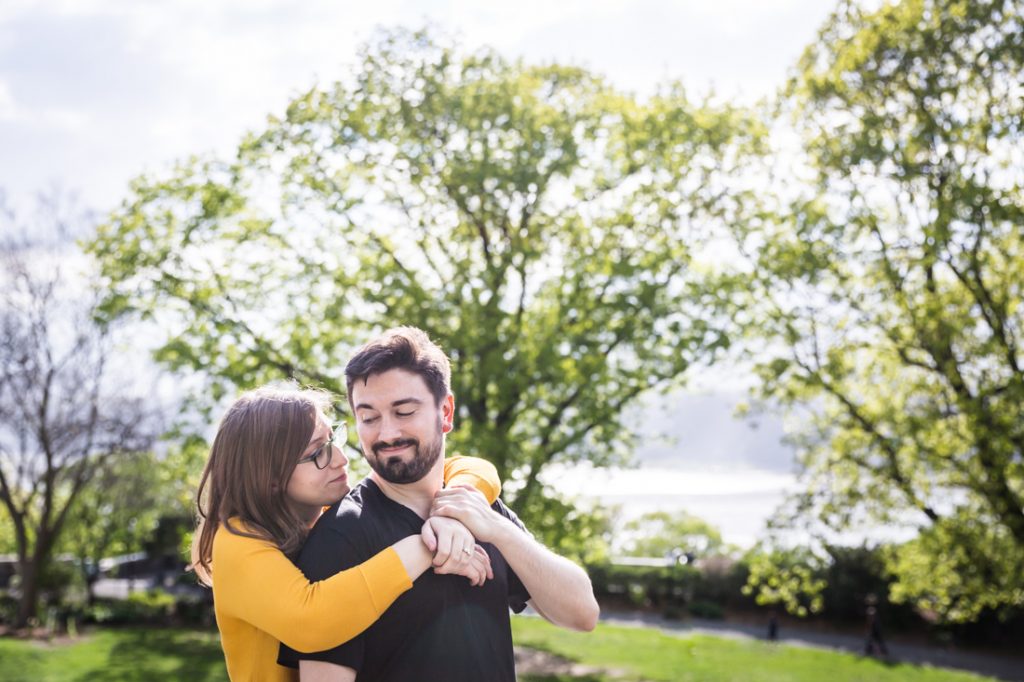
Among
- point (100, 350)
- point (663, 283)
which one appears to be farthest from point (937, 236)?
point (100, 350)

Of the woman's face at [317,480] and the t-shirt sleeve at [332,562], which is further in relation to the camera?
the woman's face at [317,480]

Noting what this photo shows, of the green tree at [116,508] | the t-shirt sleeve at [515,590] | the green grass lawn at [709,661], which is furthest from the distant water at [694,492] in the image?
the green tree at [116,508]

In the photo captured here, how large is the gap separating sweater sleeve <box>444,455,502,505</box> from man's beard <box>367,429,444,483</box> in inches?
10.4

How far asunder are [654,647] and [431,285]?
12.5 metres

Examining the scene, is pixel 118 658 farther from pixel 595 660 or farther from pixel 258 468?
pixel 258 468

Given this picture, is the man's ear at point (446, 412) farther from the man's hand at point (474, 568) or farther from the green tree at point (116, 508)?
the green tree at point (116, 508)

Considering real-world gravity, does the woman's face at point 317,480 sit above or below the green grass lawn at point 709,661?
above

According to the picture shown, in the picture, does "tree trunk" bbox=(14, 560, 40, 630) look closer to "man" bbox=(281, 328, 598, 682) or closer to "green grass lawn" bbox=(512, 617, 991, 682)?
"green grass lawn" bbox=(512, 617, 991, 682)

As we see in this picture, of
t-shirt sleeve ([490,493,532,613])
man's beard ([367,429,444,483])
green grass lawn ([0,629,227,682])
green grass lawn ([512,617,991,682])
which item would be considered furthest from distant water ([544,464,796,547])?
man's beard ([367,429,444,483])

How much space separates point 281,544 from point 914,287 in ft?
52.8

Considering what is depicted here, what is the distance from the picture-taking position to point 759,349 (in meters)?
17.1

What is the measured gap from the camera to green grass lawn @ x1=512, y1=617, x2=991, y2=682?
64.6 feet

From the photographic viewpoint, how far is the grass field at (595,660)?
61.8 ft

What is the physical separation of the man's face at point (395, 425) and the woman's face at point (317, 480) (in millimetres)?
146
